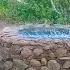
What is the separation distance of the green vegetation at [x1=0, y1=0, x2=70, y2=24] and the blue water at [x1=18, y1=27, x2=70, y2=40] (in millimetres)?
1068

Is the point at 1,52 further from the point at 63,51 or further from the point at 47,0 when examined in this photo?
the point at 47,0

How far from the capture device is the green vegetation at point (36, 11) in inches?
259

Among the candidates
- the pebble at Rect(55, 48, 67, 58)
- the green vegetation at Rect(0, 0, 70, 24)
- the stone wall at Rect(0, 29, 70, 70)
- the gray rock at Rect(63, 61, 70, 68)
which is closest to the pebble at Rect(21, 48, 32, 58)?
the stone wall at Rect(0, 29, 70, 70)

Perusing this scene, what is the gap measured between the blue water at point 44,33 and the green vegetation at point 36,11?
1.07m

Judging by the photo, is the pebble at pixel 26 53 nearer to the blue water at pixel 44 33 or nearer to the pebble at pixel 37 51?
the pebble at pixel 37 51

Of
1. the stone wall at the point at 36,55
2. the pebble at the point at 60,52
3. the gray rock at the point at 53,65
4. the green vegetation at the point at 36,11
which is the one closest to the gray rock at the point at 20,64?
the stone wall at the point at 36,55

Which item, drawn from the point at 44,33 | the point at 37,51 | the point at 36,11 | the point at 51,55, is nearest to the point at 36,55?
the point at 37,51

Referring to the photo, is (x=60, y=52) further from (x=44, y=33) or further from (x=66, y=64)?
(x=44, y=33)

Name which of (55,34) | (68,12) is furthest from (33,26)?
(68,12)

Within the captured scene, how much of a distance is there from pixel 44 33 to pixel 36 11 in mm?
1570

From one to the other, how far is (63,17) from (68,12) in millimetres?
234

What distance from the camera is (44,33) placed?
5.16 meters

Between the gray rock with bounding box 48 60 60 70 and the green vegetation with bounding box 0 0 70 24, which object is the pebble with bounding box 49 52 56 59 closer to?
the gray rock with bounding box 48 60 60 70

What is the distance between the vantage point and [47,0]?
686 cm
